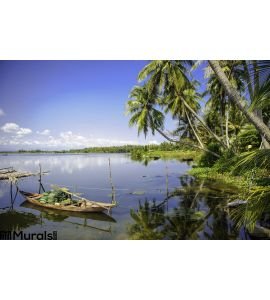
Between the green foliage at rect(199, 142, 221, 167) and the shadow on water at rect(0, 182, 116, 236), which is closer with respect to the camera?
the shadow on water at rect(0, 182, 116, 236)

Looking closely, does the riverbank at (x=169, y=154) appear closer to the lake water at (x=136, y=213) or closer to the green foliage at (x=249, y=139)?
the lake water at (x=136, y=213)

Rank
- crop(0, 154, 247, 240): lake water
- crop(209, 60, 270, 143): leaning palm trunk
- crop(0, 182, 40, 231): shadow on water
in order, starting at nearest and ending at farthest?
crop(209, 60, 270, 143): leaning palm trunk → crop(0, 154, 247, 240): lake water → crop(0, 182, 40, 231): shadow on water

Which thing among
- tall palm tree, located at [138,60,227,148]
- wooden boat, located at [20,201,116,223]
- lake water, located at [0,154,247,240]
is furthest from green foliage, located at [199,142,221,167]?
wooden boat, located at [20,201,116,223]

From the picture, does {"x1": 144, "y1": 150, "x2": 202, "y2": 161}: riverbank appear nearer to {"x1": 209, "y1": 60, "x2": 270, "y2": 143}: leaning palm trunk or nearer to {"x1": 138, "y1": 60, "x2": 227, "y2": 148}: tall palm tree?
{"x1": 138, "y1": 60, "x2": 227, "y2": 148}: tall palm tree

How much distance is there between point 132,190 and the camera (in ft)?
25.2

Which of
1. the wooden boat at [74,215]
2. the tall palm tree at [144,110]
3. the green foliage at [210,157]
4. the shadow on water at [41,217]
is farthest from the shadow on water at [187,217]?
the green foliage at [210,157]

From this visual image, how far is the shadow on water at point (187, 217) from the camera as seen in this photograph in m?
4.32

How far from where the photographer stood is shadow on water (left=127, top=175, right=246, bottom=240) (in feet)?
14.2

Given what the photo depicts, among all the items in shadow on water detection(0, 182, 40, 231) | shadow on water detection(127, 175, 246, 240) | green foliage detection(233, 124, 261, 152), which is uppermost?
green foliage detection(233, 124, 261, 152)

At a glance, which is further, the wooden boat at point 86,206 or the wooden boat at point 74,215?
the wooden boat at point 86,206

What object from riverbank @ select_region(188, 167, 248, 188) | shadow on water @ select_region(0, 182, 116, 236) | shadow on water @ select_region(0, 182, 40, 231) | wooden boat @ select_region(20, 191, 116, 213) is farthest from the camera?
riverbank @ select_region(188, 167, 248, 188)
